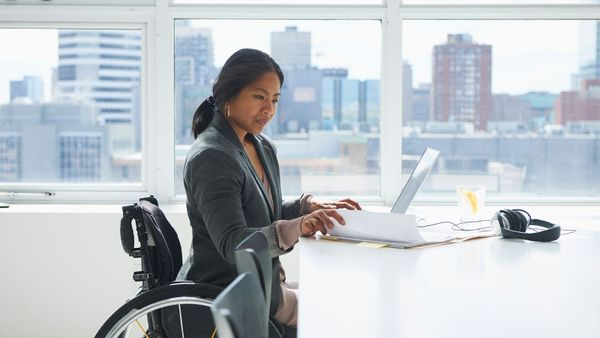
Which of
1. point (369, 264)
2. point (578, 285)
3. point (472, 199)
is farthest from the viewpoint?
point (472, 199)

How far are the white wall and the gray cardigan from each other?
1247 mm

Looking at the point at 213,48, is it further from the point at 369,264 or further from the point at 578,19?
the point at 369,264

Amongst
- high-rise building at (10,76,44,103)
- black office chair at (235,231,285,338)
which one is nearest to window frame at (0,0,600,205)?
high-rise building at (10,76,44,103)

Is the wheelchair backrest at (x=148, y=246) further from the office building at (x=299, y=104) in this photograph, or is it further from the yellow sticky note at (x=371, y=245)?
the office building at (x=299, y=104)

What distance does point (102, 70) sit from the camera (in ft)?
12.5

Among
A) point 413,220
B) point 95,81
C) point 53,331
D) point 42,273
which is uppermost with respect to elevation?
point 95,81

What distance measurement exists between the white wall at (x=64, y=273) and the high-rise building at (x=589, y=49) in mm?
1764

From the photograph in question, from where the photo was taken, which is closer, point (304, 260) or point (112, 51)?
point (304, 260)

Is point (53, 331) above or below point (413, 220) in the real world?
below

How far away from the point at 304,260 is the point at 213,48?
2071 millimetres

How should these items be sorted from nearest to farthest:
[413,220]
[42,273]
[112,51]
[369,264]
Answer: [369,264] → [413,220] → [42,273] → [112,51]

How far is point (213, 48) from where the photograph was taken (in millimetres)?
3805

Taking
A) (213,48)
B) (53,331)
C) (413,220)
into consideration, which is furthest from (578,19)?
(53,331)

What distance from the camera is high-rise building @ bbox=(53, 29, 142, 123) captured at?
3803 mm
